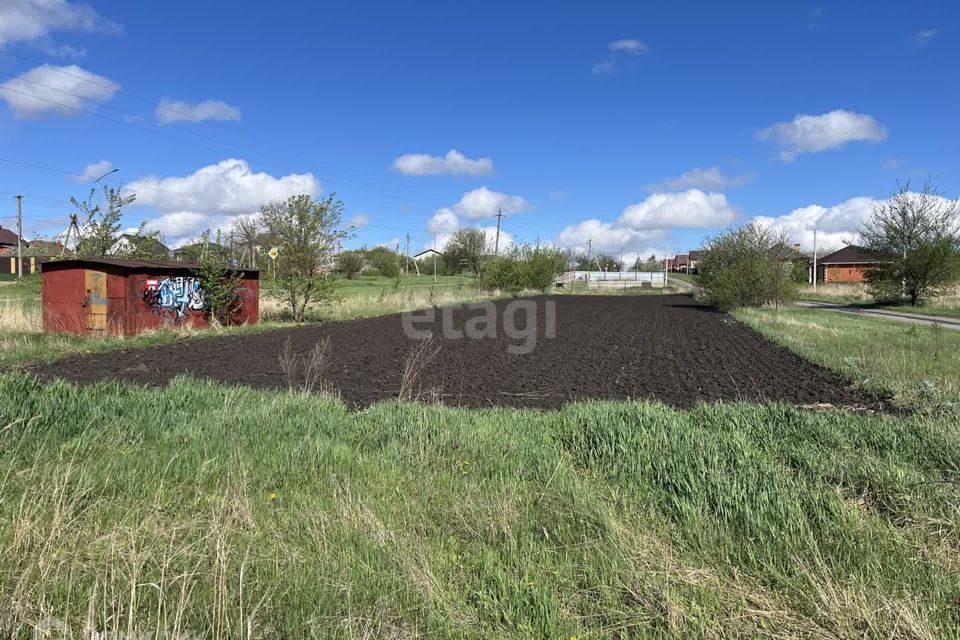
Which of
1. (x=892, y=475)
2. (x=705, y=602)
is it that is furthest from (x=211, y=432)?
(x=892, y=475)

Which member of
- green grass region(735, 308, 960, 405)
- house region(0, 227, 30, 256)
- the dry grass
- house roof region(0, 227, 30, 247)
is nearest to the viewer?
green grass region(735, 308, 960, 405)

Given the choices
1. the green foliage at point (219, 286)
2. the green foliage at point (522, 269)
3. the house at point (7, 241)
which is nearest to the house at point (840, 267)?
the green foliage at point (522, 269)

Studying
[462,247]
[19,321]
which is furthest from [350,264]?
[19,321]

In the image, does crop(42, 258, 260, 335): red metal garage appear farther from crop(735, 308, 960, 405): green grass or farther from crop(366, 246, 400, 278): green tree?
crop(366, 246, 400, 278): green tree

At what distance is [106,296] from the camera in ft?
50.4

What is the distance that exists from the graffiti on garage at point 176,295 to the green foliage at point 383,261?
64.5 metres

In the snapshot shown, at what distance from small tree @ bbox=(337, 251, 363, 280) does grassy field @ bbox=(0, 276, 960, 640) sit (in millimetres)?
70099

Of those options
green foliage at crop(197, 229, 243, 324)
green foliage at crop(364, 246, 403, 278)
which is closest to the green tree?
green foliage at crop(364, 246, 403, 278)

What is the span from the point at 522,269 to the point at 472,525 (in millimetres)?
49824

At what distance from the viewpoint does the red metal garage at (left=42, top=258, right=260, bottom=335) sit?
15.3 m

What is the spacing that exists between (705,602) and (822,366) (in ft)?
34.4

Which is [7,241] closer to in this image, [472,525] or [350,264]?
[350,264]

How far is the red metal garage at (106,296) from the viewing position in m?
15.3

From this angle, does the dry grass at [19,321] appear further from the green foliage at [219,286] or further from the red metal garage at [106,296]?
the green foliage at [219,286]
